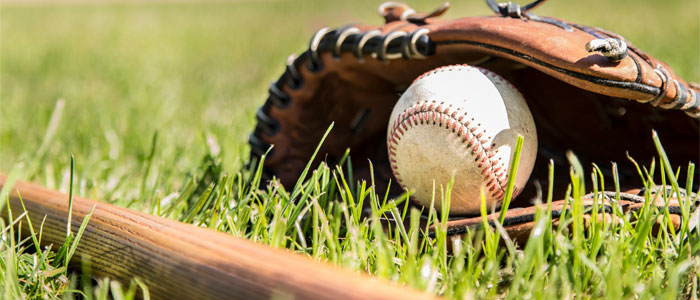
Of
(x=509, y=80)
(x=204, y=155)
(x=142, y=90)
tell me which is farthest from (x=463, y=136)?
(x=142, y=90)

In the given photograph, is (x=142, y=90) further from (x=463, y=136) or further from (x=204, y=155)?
(x=463, y=136)

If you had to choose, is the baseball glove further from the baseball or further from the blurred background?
the blurred background

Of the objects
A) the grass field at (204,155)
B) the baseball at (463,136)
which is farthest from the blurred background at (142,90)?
the baseball at (463,136)

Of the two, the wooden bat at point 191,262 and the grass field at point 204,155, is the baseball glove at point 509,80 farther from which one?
the wooden bat at point 191,262

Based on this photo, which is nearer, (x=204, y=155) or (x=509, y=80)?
(x=509, y=80)

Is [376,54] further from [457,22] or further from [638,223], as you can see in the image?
[638,223]
